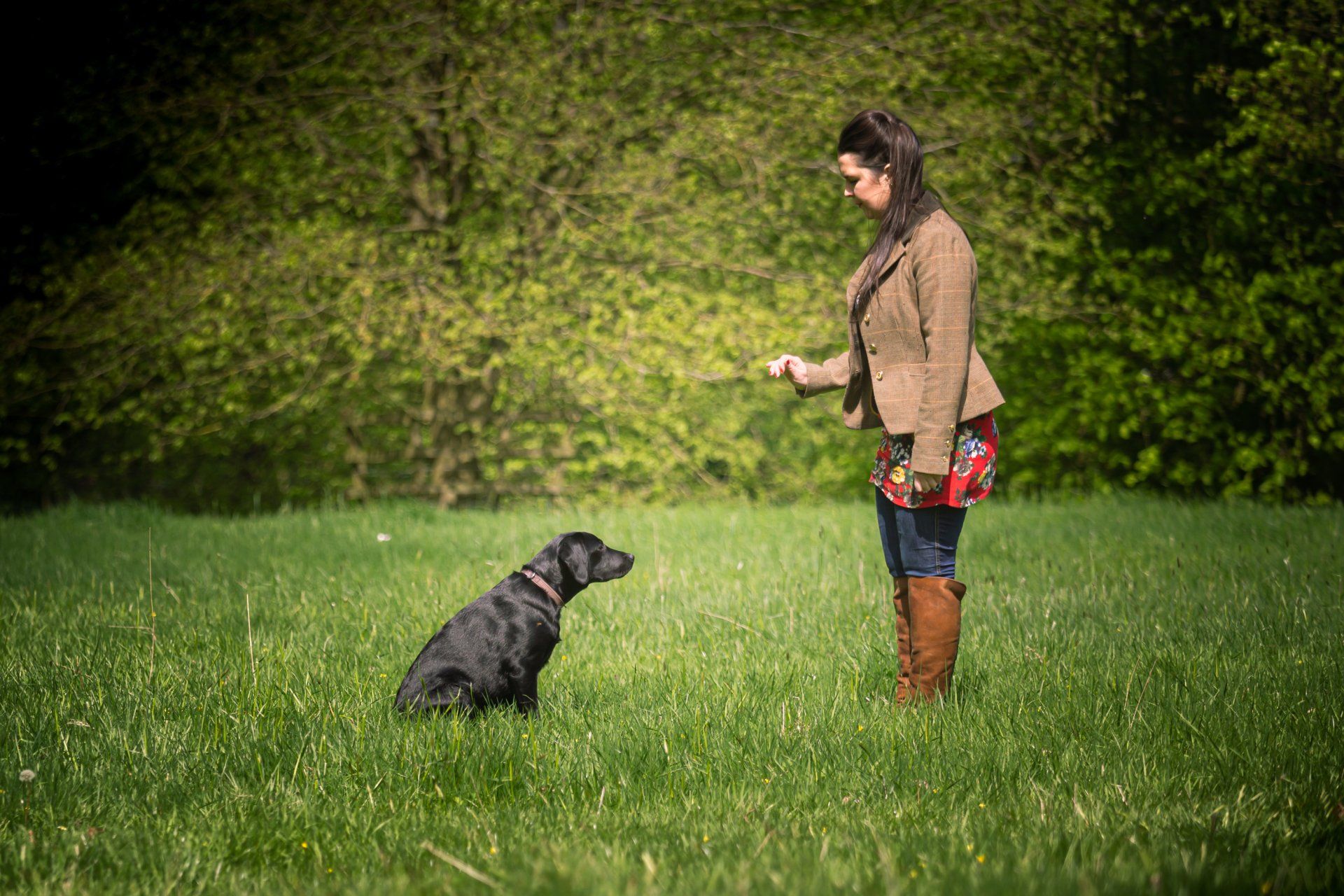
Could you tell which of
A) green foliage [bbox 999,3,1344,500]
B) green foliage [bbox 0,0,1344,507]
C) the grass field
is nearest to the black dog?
the grass field

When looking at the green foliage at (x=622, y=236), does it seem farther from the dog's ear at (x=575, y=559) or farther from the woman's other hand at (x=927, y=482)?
the woman's other hand at (x=927, y=482)

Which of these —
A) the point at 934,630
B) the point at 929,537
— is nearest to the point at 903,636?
the point at 934,630

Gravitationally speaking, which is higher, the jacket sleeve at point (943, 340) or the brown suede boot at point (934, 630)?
the jacket sleeve at point (943, 340)

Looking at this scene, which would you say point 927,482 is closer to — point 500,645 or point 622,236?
point 500,645

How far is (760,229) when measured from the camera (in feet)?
30.4

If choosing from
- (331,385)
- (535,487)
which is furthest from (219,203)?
(535,487)

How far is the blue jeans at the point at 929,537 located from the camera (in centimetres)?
329

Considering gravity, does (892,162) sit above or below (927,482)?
above

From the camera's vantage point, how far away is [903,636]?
3541 millimetres

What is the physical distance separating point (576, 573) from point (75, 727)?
5.57ft

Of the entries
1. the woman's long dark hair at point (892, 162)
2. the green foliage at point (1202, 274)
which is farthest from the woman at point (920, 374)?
the green foliage at point (1202, 274)

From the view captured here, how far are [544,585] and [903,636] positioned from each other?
1.26 meters

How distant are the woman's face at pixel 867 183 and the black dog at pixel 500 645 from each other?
5.05ft

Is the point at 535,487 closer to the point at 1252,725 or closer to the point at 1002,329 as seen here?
the point at 1002,329
